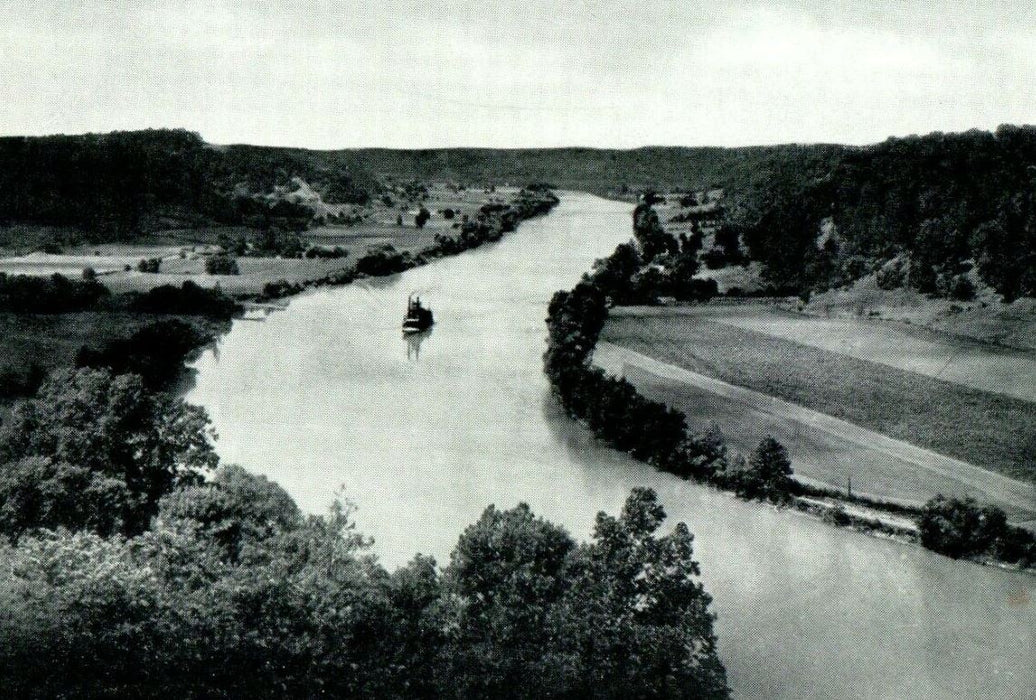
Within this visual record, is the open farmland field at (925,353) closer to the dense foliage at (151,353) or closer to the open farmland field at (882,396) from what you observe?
the open farmland field at (882,396)

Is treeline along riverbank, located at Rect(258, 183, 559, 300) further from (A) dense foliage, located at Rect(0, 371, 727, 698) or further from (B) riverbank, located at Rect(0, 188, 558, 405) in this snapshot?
(A) dense foliage, located at Rect(0, 371, 727, 698)

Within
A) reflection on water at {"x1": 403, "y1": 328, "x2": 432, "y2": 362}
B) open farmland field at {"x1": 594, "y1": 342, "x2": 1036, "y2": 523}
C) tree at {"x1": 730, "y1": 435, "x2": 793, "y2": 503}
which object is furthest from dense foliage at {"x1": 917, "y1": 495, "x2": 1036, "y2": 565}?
reflection on water at {"x1": 403, "y1": 328, "x2": 432, "y2": 362}

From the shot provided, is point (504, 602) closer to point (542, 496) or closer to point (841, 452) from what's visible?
point (542, 496)

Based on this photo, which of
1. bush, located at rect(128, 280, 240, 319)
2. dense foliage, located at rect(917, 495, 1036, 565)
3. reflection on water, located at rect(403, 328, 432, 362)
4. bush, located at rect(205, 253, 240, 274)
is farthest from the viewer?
bush, located at rect(205, 253, 240, 274)

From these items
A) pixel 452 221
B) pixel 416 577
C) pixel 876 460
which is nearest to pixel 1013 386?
pixel 876 460

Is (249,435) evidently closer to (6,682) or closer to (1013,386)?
(6,682)

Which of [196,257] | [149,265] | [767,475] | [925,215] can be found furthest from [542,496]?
[196,257]
